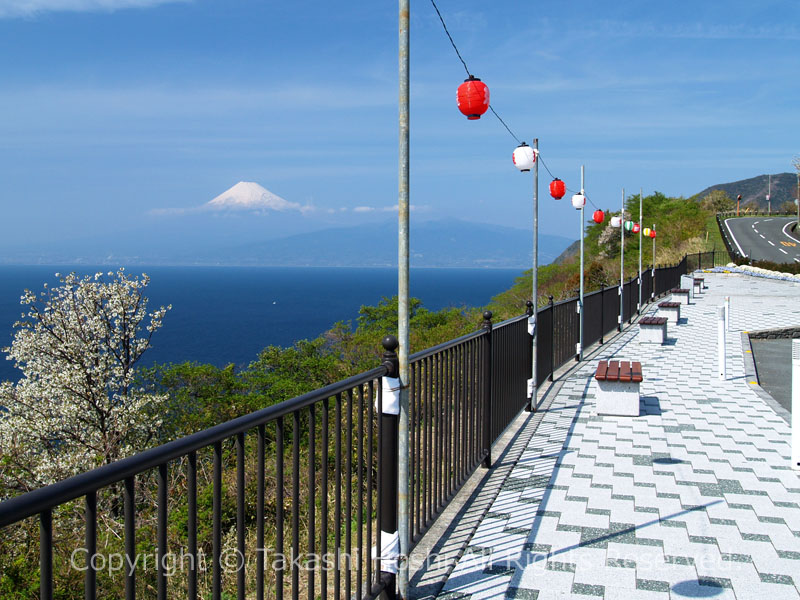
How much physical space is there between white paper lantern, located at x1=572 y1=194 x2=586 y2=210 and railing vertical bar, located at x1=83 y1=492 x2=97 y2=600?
1258 cm

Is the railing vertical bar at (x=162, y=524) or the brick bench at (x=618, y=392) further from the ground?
the railing vertical bar at (x=162, y=524)

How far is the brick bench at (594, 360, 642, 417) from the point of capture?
7.67 meters

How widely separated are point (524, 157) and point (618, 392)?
10.5 ft

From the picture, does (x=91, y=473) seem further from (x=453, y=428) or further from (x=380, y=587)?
(x=453, y=428)

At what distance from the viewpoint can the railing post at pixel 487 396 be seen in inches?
221

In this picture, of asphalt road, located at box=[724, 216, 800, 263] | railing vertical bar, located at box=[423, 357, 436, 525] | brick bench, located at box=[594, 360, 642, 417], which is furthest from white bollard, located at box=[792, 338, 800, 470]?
asphalt road, located at box=[724, 216, 800, 263]

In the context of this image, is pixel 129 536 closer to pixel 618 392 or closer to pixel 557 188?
pixel 618 392

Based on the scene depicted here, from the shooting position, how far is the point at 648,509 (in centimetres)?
473

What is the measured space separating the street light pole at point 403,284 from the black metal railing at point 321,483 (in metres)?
0.09

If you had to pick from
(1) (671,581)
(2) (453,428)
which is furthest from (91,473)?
(2) (453,428)

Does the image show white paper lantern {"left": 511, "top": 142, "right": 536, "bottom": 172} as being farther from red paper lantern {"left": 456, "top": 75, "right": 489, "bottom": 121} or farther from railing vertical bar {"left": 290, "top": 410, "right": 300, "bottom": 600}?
railing vertical bar {"left": 290, "top": 410, "right": 300, "bottom": 600}

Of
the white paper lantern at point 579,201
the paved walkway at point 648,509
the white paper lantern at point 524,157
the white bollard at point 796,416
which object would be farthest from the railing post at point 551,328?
the white bollard at point 796,416

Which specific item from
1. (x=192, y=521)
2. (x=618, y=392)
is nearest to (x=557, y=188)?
(x=618, y=392)

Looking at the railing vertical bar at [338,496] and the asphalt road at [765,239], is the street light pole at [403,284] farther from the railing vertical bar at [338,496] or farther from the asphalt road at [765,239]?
the asphalt road at [765,239]
